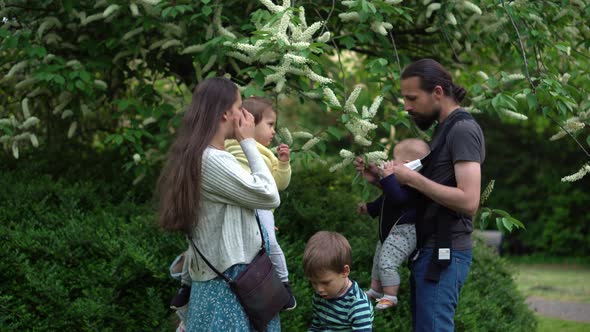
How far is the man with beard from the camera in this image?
3.64m

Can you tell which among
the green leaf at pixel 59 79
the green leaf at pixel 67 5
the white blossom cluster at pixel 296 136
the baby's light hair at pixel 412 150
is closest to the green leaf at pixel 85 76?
A: the green leaf at pixel 59 79

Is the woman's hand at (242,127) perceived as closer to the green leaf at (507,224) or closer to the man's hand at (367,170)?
the man's hand at (367,170)

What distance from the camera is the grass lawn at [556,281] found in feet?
35.0

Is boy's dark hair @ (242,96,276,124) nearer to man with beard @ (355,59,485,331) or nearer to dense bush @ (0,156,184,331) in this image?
man with beard @ (355,59,485,331)

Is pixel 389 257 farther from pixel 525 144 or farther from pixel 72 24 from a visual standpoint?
pixel 525 144

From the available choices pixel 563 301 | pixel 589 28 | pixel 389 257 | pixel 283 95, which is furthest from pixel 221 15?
pixel 563 301

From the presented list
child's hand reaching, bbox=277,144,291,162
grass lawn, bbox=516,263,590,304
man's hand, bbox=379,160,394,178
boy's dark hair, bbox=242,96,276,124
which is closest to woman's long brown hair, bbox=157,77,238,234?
child's hand reaching, bbox=277,144,291,162

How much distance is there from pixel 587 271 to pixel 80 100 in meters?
10.6

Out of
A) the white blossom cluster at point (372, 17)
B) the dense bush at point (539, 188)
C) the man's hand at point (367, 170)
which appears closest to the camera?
the man's hand at point (367, 170)

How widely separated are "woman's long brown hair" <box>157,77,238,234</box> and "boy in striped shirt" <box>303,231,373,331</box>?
2.32ft

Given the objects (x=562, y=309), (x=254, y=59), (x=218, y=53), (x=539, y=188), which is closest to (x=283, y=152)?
(x=254, y=59)

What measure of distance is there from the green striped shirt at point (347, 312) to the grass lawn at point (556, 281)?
5.63 metres

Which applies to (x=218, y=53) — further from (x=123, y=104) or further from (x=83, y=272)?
(x=83, y=272)

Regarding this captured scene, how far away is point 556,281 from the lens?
40.5 ft
